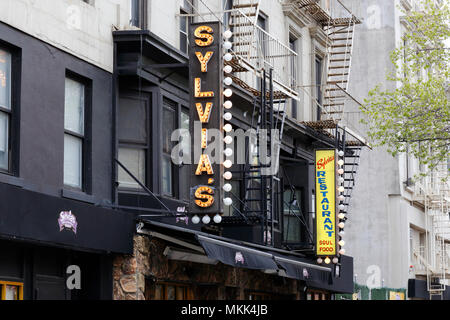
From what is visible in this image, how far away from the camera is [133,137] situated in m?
18.5

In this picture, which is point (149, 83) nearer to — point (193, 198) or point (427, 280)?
point (193, 198)

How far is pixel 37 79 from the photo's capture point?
50.3 ft

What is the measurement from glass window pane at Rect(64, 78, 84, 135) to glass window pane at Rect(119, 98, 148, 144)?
1.58 m

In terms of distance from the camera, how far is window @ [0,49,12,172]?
14.6 meters

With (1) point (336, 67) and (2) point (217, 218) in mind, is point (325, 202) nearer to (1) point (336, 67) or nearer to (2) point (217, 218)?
(1) point (336, 67)

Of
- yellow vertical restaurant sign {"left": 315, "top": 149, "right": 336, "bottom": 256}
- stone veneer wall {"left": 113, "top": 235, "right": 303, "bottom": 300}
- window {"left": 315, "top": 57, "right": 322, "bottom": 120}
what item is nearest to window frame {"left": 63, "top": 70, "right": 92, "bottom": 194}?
stone veneer wall {"left": 113, "top": 235, "right": 303, "bottom": 300}

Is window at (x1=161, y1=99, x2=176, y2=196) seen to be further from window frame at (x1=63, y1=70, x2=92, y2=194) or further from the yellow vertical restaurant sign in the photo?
the yellow vertical restaurant sign

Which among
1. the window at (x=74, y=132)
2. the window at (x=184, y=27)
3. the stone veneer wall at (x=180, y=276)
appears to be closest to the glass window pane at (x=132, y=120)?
the window at (x=74, y=132)

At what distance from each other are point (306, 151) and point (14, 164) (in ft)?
51.2

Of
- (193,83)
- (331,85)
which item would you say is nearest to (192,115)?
(193,83)

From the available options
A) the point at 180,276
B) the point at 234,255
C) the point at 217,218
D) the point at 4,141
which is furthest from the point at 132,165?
the point at 4,141

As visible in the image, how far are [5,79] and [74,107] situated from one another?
219 cm

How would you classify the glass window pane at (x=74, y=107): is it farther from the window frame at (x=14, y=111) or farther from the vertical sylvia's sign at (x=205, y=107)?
the vertical sylvia's sign at (x=205, y=107)

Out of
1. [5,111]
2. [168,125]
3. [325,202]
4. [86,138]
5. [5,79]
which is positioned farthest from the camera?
[325,202]
